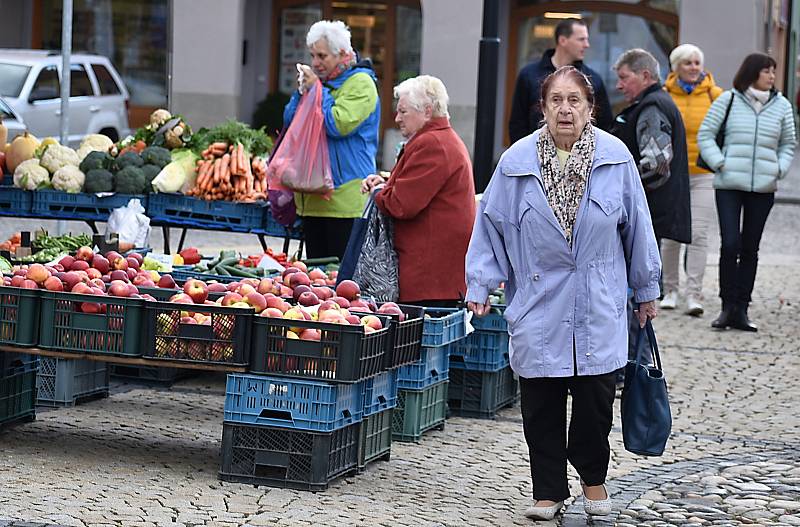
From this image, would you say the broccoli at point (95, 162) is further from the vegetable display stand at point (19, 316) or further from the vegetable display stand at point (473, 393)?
the vegetable display stand at point (19, 316)

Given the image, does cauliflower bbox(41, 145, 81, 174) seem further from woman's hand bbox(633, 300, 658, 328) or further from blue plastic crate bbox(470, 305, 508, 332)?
woman's hand bbox(633, 300, 658, 328)

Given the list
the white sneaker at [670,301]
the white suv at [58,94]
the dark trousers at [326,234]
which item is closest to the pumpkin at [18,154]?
the dark trousers at [326,234]

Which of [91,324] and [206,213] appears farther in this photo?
[206,213]

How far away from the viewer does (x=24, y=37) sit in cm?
2989

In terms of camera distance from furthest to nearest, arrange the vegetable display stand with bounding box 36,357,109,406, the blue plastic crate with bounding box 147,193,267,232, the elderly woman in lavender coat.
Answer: the blue plastic crate with bounding box 147,193,267,232 → the vegetable display stand with bounding box 36,357,109,406 → the elderly woman in lavender coat

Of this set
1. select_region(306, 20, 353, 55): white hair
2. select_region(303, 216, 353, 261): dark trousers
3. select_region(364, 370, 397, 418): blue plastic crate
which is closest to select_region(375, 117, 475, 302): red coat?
select_region(364, 370, 397, 418): blue plastic crate

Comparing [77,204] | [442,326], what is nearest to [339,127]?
[442,326]

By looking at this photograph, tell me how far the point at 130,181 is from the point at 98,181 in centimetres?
24

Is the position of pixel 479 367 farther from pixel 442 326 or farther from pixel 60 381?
pixel 60 381

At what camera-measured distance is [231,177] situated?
10898 millimetres

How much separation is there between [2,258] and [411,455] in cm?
249

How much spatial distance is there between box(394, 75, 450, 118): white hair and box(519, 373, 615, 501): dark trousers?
2.10 m

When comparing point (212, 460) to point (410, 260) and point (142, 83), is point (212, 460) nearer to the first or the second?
point (410, 260)

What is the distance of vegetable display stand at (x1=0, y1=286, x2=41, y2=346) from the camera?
257 inches
